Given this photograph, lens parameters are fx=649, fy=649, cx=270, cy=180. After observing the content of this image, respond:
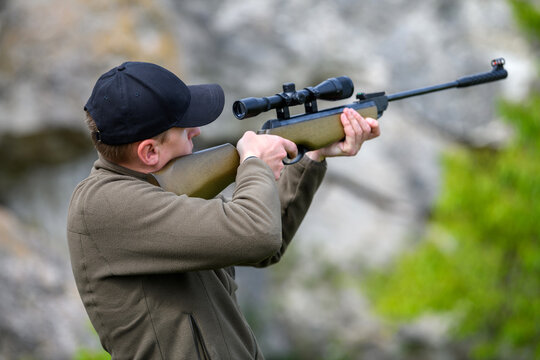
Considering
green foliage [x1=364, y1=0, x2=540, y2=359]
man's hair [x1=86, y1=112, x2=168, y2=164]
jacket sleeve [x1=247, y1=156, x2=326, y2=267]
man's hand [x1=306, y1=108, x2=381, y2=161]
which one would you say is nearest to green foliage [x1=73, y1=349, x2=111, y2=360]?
jacket sleeve [x1=247, y1=156, x2=326, y2=267]

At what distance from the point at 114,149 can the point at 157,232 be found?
14.6 inches

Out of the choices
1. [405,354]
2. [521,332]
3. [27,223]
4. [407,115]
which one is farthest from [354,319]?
[27,223]

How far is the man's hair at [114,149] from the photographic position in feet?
7.25

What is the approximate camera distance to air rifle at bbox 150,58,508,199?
2.31 m

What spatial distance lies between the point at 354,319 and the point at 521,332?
2.80 m

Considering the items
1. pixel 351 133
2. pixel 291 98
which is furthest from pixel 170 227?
pixel 351 133

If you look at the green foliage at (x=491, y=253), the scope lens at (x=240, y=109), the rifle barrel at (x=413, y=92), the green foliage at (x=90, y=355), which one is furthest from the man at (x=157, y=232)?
the green foliage at (x=491, y=253)

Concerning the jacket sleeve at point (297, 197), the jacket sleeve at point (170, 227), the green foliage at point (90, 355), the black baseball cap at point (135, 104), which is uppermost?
the black baseball cap at point (135, 104)

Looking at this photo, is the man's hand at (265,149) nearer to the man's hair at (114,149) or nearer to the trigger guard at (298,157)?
the trigger guard at (298,157)

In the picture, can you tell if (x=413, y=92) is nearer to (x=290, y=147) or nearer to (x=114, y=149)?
(x=290, y=147)

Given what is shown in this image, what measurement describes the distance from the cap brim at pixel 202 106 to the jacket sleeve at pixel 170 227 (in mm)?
286

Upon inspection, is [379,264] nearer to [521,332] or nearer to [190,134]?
[521,332]

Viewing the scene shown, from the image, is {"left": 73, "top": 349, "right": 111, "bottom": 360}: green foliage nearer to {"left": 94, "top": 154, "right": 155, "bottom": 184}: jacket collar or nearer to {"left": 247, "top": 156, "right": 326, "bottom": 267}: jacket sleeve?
{"left": 247, "top": 156, "right": 326, "bottom": 267}: jacket sleeve

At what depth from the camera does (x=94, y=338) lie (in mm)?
5207
